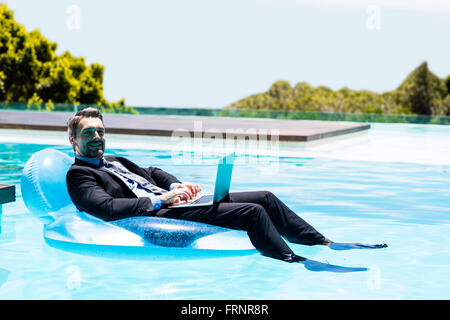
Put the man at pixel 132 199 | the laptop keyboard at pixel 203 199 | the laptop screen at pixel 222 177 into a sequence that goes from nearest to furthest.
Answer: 1. the laptop screen at pixel 222 177
2. the man at pixel 132 199
3. the laptop keyboard at pixel 203 199

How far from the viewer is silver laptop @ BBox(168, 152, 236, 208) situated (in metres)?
5.05

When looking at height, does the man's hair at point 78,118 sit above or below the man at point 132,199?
above

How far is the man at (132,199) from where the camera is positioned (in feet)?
16.9

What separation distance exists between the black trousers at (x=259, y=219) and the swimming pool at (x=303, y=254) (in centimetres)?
21

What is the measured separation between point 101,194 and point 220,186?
0.91 meters

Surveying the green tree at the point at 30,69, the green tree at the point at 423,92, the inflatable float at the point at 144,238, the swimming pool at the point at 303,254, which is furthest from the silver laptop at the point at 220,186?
the green tree at the point at 423,92

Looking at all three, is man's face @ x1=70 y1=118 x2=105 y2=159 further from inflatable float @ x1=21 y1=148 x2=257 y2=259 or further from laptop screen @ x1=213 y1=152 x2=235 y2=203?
laptop screen @ x1=213 y1=152 x2=235 y2=203

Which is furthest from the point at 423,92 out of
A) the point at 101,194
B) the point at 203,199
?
the point at 101,194

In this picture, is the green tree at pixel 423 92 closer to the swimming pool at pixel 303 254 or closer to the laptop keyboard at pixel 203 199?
the swimming pool at pixel 303 254

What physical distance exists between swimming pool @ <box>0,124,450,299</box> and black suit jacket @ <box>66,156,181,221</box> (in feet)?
1.35

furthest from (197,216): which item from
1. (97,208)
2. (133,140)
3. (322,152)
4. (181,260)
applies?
(133,140)

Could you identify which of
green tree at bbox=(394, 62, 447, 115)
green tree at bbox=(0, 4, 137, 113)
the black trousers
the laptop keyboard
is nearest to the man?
the black trousers

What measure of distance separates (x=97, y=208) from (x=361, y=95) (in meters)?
82.0
